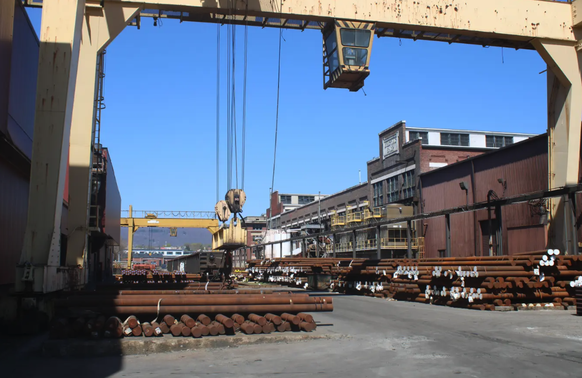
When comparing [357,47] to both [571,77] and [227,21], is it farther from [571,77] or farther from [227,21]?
[571,77]

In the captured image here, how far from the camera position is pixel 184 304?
8.70 m

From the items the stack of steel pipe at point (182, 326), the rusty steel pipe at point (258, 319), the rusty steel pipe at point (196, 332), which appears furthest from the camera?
the rusty steel pipe at point (258, 319)

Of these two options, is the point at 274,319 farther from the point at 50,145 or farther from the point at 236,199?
the point at 236,199

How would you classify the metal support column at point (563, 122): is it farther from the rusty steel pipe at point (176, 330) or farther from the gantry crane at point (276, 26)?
the rusty steel pipe at point (176, 330)

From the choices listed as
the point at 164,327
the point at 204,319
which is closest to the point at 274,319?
the point at 204,319

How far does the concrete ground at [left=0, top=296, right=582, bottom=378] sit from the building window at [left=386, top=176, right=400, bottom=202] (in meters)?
34.2

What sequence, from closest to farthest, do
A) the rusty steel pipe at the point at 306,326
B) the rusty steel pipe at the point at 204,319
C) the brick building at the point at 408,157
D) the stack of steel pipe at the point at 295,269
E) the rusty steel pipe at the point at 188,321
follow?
1. the rusty steel pipe at the point at 188,321
2. the rusty steel pipe at the point at 204,319
3. the rusty steel pipe at the point at 306,326
4. the stack of steel pipe at the point at 295,269
5. the brick building at the point at 408,157

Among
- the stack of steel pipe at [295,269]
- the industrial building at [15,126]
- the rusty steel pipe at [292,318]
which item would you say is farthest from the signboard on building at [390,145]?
the rusty steel pipe at [292,318]

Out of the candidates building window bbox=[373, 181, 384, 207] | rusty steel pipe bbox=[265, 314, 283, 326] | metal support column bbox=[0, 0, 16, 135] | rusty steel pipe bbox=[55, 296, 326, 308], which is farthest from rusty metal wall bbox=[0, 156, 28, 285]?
building window bbox=[373, 181, 384, 207]

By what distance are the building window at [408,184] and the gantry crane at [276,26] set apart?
2340 centimetres

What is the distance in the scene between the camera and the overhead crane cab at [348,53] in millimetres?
14555

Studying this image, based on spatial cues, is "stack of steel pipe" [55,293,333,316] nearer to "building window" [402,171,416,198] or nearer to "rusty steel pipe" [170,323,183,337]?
"rusty steel pipe" [170,323,183,337]

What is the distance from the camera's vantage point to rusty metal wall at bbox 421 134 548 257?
26906 millimetres

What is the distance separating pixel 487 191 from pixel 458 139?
18.6 meters
